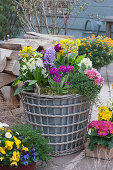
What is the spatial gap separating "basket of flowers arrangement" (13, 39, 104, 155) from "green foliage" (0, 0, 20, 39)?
5.79 meters

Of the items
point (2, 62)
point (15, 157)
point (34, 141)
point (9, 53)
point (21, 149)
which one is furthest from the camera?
point (9, 53)

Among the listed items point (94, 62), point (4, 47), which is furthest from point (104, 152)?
point (94, 62)

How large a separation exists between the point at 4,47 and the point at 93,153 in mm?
2130

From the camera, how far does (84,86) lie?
292cm

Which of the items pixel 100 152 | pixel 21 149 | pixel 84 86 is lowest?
pixel 100 152

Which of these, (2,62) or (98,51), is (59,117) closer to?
(2,62)

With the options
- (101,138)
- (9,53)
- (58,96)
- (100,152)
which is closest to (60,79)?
(58,96)

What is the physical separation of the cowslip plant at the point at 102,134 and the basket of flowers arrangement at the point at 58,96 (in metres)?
0.20

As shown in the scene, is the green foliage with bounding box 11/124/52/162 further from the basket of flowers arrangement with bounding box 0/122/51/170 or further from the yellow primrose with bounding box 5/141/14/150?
the yellow primrose with bounding box 5/141/14/150

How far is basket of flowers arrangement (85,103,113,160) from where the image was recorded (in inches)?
113

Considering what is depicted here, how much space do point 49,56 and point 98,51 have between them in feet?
10.1

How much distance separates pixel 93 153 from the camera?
3.01m

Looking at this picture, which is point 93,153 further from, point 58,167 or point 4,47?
point 4,47

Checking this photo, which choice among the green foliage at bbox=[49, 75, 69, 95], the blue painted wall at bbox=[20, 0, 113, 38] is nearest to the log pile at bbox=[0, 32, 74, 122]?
the green foliage at bbox=[49, 75, 69, 95]
